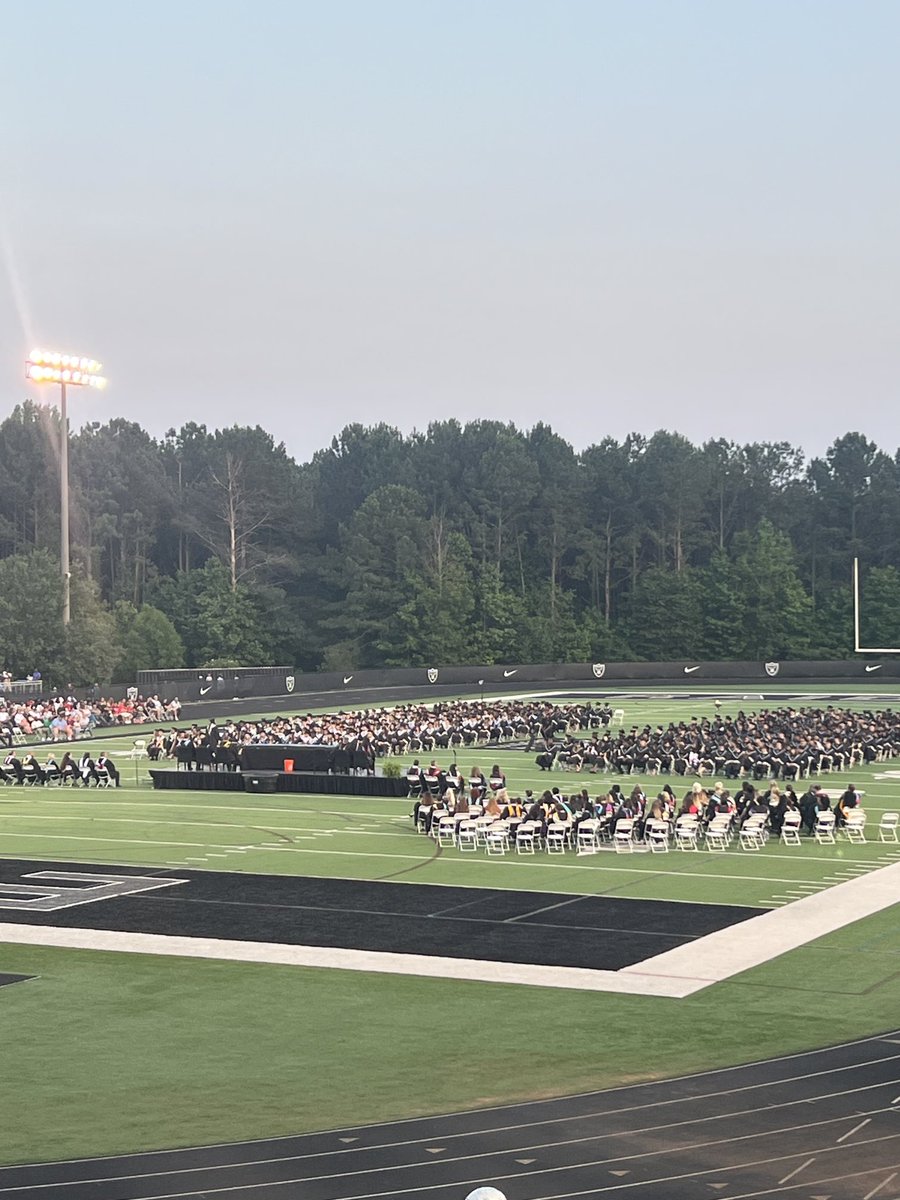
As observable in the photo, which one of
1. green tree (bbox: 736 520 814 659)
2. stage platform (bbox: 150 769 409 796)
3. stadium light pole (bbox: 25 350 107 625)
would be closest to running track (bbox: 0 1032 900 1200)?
stage platform (bbox: 150 769 409 796)

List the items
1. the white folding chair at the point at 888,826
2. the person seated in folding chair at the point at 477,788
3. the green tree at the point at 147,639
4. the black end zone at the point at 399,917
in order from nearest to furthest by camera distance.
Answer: the black end zone at the point at 399,917 → the white folding chair at the point at 888,826 → the person seated in folding chair at the point at 477,788 → the green tree at the point at 147,639

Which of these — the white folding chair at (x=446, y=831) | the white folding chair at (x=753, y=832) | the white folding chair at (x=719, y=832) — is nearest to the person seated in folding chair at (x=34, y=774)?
the white folding chair at (x=446, y=831)

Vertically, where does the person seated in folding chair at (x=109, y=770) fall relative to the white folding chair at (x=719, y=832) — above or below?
above

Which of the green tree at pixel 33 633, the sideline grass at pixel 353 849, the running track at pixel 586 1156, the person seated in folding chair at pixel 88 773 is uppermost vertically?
the green tree at pixel 33 633

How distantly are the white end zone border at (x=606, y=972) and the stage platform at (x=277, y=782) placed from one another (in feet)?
58.9

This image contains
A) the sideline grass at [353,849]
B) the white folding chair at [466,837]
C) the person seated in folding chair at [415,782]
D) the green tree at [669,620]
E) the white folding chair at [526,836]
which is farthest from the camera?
the green tree at [669,620]

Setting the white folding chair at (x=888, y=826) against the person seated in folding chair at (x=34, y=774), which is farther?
the person seated in folding chair at (x=34, y=774)

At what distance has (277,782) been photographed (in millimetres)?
43125

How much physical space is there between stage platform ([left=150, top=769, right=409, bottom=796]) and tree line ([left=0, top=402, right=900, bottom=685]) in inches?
2174

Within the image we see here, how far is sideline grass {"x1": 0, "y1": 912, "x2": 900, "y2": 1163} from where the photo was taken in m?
14.8

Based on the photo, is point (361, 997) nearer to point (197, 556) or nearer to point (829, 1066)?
→ point (829, 1066)

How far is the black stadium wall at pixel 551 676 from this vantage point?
8500 cm

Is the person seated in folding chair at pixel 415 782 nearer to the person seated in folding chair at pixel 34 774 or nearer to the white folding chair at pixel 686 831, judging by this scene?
the white folding chair at pixel 686 831

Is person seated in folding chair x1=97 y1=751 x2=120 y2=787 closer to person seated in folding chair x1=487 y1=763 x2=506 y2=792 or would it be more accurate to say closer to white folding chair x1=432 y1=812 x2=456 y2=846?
person seated in folding chair x1=487 y1=763 x2=506 y2=792
